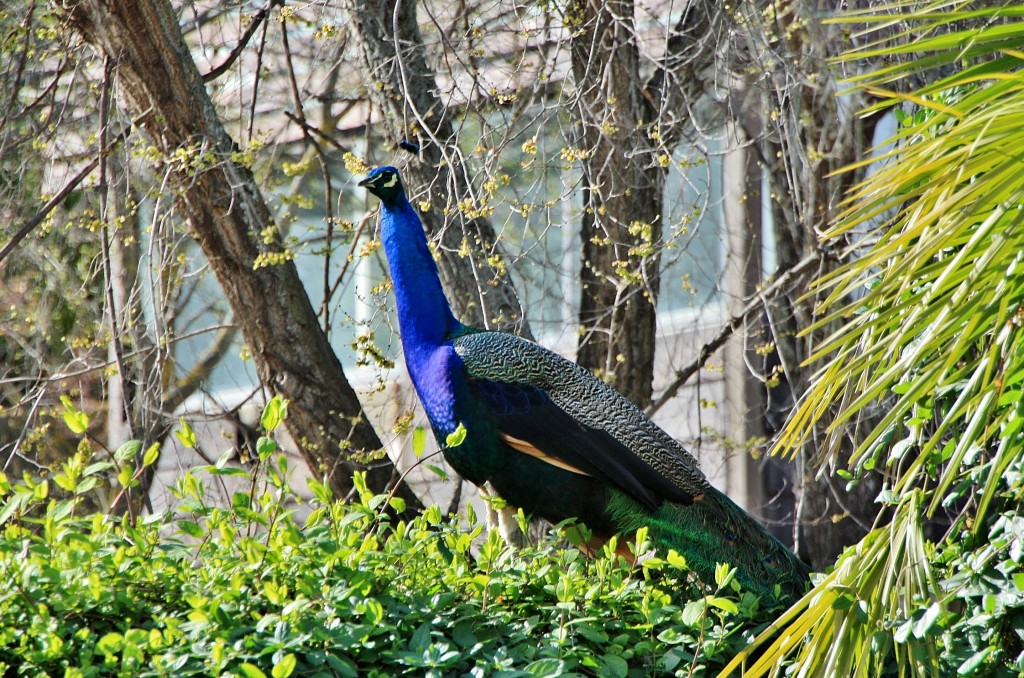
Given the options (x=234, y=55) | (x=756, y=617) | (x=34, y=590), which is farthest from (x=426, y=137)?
(x=34, y=590)

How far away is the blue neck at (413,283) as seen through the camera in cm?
397

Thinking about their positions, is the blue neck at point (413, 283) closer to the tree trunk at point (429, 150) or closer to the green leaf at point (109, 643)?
the tree trunk at point (429, 150)

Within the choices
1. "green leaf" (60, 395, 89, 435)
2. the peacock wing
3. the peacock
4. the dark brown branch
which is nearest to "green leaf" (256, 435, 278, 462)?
"green leaf" (60, 395, 89, 435)

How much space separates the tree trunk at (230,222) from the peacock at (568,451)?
0.78m

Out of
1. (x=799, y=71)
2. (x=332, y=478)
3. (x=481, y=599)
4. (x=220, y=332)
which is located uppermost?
(x=220, y=332)

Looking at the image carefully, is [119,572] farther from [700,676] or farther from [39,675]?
[700,676]

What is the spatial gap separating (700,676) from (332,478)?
8.02ft

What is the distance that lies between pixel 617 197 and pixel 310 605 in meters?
3.15

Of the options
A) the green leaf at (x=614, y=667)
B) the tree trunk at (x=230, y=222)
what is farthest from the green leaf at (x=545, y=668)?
the tree trunk at (x=230, y=222)

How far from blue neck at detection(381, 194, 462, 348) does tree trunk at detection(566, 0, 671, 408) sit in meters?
0.90

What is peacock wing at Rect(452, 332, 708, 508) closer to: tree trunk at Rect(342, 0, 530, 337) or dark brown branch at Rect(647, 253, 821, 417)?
tree trunk at Rect(342, 0, 530, 337)

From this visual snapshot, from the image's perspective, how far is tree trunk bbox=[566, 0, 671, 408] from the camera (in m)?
4.87

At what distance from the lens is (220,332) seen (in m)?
7.55

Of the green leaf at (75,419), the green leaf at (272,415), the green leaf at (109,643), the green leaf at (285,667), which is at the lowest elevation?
the green leaf at (285,667)
